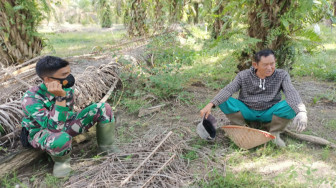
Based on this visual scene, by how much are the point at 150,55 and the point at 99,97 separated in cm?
216

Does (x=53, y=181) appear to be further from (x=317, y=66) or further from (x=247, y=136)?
(x=317, y=66)

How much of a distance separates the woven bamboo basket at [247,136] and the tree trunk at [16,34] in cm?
362

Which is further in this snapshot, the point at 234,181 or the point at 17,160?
the point at 17,160

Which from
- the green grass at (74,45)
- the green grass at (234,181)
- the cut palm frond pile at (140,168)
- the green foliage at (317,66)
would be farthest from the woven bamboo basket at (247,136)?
the green grass at (74,45)

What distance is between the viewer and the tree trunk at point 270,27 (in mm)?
3533

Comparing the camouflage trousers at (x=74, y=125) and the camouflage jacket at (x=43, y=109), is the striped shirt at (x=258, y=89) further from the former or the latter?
the camouflage jacket at (x=43, y=109)

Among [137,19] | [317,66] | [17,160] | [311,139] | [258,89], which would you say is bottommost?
[17,160]

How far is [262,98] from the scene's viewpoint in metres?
2.60

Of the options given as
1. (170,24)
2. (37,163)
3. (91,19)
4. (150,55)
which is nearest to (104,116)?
(37,163)

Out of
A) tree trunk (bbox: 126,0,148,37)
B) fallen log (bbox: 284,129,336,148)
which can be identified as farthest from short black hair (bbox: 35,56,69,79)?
tree trunk (bbox: 126,0,148,37)

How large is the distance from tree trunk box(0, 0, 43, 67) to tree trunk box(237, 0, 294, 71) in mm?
3549

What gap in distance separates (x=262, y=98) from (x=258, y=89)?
0.10 metres

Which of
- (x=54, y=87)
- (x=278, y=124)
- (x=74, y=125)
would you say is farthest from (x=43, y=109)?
(x=278, y=124)

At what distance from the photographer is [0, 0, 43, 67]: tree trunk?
12.6 ft
